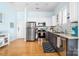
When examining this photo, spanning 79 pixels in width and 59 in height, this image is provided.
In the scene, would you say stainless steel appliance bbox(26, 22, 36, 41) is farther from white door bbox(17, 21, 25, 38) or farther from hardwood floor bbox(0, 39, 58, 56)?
hardwood floor bbox(0, 39, 58, 56)

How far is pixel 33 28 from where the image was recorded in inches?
348

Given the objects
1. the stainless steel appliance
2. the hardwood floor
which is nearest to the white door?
the stainless steel appliance

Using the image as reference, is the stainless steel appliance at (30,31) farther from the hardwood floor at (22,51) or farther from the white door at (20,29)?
the hardwood floor at (22,51)

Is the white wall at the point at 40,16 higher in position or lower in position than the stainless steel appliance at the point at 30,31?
higher

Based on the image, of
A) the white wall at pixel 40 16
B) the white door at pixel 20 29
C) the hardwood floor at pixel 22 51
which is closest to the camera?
the hardwood floor at pixel 22 51

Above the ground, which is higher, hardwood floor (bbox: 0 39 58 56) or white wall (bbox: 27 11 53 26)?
white wall (bbox: 27 11 53 26)

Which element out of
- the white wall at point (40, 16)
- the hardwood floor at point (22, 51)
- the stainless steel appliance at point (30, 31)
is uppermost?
the white wall at point (40, 16)

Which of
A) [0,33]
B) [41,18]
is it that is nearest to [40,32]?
[41,18]

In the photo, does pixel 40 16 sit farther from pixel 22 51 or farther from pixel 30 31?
pixel 22 51

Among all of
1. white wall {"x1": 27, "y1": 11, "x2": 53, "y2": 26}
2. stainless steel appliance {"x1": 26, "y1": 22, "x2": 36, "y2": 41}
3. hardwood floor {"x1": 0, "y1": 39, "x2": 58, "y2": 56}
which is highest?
white wall {"x1": 27, "y1": 11, "x2": 53, "y2": 26}

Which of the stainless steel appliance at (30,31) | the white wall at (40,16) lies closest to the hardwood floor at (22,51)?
the stainless steel appliance at (30,31)

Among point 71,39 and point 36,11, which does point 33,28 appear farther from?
point 71,39

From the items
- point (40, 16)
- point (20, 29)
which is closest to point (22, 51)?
point (20, 29)

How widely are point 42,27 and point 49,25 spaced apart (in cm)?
54
